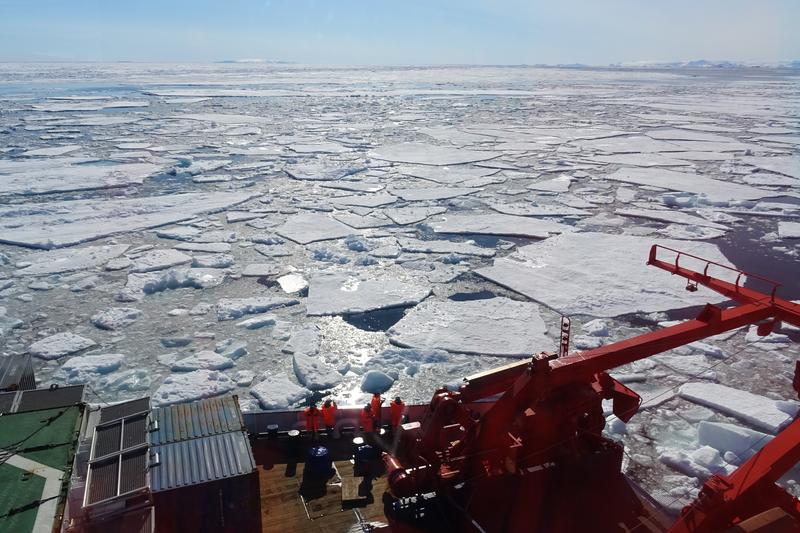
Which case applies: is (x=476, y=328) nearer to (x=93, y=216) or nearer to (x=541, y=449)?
(x=541, y=449)

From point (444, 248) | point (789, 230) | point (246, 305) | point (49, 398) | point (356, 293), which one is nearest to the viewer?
point (49, 398)

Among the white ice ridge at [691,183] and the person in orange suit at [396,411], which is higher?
the white ice ridge at [691,183]

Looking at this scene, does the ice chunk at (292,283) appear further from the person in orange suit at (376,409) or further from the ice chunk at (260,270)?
the person in orange suit at (376,409)

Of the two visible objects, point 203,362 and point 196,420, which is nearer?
point 196,420

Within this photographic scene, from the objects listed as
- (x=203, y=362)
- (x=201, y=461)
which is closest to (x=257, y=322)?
(x=203, y=362)

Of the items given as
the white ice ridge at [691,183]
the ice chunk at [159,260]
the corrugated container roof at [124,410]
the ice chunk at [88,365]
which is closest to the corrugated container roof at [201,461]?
the corrugated container roof at [124,410]

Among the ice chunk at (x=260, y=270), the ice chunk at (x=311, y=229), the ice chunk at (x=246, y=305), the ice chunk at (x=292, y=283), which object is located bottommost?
the ice chunk at (x=246, y=305)

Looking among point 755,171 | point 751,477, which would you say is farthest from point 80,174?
point 755,171
